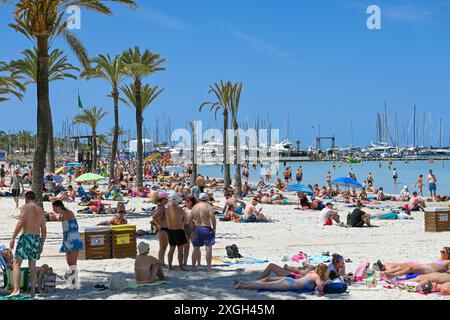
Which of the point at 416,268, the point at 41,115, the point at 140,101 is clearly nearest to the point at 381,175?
the point at 140,101

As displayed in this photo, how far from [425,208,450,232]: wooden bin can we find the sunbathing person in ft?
27.2

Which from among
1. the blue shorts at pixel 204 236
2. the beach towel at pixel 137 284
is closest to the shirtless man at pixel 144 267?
the beach towel at pixel 137 284

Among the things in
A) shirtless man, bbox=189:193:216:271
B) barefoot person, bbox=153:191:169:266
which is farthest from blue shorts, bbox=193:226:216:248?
barefoot person, bbox=153:191:169:266

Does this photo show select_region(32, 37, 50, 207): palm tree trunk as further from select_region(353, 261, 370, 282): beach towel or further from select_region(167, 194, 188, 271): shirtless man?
select_region(353, 261, 370, 282): beach towel

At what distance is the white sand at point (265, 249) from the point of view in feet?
26.5

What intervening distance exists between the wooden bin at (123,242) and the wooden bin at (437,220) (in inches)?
331

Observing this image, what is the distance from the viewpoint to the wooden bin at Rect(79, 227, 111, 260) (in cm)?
1088

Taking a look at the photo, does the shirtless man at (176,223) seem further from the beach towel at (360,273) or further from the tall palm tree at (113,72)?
the tall palm tree at (113,72)

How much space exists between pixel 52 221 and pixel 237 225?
5.59 m

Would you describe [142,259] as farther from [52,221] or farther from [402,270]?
[52,221]

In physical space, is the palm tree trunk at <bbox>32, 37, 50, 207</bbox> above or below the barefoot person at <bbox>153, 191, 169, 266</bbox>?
above

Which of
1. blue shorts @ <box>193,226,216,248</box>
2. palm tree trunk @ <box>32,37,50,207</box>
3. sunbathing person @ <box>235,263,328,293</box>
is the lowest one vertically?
sunbathing person @ <box>235,263,328,293</box>

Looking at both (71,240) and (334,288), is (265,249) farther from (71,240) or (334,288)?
(71,240)

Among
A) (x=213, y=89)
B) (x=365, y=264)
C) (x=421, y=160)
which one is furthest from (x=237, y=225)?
(x=421, y=160)
